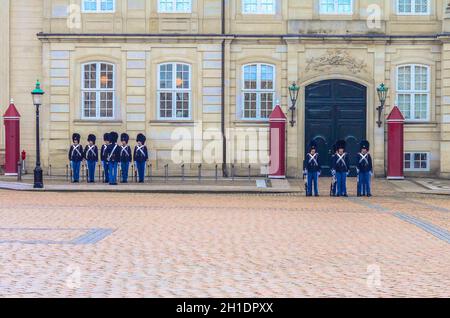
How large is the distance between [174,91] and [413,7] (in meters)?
8.52

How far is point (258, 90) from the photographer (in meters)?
32.9

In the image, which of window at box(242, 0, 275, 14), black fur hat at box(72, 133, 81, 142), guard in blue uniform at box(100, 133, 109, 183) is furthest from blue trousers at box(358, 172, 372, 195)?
black fur hat at box(72, 133, 81, 142)

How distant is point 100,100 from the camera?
1302 inches

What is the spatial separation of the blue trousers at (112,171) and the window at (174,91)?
3.99 metres

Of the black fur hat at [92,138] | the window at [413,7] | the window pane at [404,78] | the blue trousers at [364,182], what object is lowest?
the blue trousers at [364,182]

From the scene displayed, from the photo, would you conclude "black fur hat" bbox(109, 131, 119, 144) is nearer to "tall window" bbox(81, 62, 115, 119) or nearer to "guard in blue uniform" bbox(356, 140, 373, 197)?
"tall window" bbox(81, 62, 115, 119)

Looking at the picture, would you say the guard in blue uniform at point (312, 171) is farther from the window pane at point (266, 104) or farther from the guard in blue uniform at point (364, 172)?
the window pane at point (266, 104)

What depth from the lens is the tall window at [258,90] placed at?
108 feet

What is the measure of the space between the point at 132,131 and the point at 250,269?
22.0 metres

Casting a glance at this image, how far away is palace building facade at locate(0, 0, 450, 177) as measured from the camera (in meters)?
32.6

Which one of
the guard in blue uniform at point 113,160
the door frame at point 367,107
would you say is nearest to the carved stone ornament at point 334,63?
the door frame at point 367,107

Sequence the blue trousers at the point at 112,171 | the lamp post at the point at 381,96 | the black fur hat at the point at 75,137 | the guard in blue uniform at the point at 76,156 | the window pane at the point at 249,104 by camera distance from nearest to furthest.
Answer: the blue trousers at the point at 112,171 → the guard in blue uniform at the point at 76,156 → the black fur hat at the point at 75,137 → the lamp post at the point at 381,96 → the window pane at the point at 249,104
